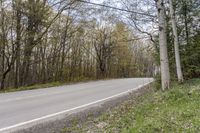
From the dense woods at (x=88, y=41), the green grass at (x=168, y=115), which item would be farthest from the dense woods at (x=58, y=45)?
the green grass at (x=168, y=115)

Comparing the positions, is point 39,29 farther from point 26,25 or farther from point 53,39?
point 53,39

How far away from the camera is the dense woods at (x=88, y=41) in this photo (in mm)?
15031

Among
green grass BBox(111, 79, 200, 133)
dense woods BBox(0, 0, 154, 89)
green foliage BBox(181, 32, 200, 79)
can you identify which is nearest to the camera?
green grass BBox(111, 79, 200, 133)

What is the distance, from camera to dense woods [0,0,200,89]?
15031 mm

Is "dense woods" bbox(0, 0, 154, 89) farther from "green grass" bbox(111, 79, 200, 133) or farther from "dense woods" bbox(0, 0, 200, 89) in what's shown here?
"green grass" bbox(111, 79, 200, 133)

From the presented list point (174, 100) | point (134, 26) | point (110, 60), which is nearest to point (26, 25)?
point (134, 26)

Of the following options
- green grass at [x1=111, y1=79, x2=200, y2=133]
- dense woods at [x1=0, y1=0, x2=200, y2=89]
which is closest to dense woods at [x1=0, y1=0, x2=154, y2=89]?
dense woods at [x1=0, y1=0, x2=200, y2=89]

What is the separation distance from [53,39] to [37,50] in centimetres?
271

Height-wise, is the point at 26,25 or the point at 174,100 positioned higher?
the point at 26,25

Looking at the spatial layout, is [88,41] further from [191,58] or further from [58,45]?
[191,58]

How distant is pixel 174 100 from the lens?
888 cm

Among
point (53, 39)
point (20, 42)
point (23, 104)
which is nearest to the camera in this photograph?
point (23, 104)

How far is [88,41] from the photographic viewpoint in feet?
161

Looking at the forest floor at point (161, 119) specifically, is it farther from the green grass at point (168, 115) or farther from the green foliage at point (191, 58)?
the green foliage at point (191, 58)
